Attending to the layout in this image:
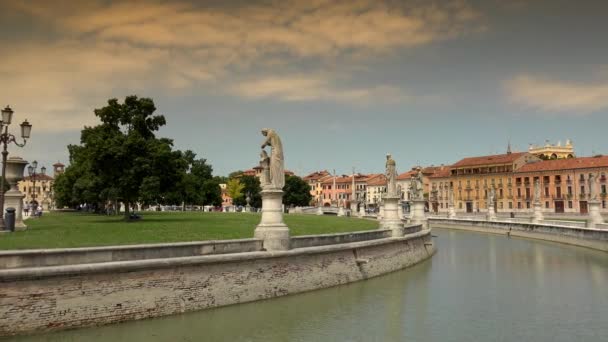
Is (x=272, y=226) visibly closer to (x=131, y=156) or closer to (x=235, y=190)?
(x=131, y=156)

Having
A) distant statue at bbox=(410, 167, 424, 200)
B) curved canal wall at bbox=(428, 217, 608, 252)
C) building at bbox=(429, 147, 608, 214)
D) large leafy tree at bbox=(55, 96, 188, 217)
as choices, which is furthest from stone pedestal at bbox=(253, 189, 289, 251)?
building at bbox=(429, 147, 608, 214)

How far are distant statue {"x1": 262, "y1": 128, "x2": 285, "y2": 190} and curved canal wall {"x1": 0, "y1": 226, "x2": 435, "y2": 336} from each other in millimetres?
2408

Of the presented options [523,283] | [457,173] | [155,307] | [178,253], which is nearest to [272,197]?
[178,253]

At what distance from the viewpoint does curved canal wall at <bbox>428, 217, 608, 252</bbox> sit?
38.6m

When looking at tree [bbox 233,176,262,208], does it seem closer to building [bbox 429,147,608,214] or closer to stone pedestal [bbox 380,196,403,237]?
building [bbox 429,147,608,214]

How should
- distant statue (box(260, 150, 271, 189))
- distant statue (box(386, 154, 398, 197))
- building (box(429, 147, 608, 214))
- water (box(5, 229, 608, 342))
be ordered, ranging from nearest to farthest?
water (box(5, 229, 608, 342)), distant statue (box(260, 150, 271, 189)), distant statue (box(386, 154, 398, 197)), building (box(429, 147, 608, 214))

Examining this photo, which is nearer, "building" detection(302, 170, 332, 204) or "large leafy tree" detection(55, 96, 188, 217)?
"large leafy tree" detection(55, 96, 188, 217)

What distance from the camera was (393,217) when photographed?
97.9ft

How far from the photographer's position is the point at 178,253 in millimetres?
16453

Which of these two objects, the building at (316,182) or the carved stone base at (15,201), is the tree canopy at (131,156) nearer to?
the carved stone base at (15,201)

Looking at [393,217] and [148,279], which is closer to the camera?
[148,279]

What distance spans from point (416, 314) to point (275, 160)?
24.9ft

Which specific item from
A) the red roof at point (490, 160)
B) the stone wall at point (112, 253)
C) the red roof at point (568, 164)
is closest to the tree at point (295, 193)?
the red roof at point (490, 160)

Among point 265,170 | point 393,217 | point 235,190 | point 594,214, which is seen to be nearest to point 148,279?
point 265,170
